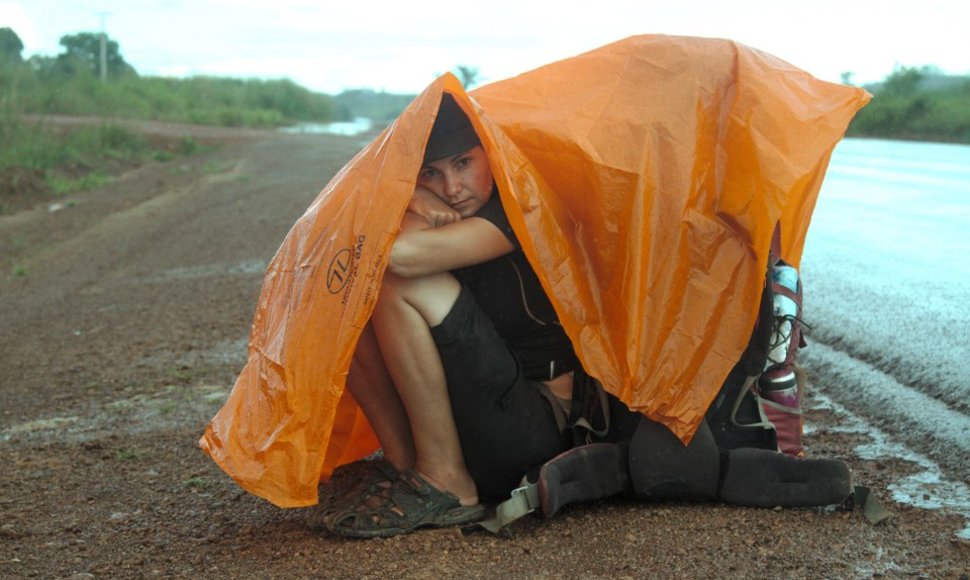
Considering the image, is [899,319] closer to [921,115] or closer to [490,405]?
[490,405]

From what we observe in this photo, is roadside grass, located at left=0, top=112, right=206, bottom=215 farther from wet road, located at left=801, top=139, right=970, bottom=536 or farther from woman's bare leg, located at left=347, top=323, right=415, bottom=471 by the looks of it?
woman's bare leg, located at left=347, top=323, right=415, bottom=471

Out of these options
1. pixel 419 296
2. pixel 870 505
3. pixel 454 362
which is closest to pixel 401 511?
pixel 454 362

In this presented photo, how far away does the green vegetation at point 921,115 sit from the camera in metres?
24.7

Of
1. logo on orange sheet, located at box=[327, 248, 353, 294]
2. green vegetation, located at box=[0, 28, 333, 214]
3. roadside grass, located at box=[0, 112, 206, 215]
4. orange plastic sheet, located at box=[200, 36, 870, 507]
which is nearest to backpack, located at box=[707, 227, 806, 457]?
orange plastic sheet, located at box=[200, 36, 870, 507]

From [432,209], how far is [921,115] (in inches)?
1069

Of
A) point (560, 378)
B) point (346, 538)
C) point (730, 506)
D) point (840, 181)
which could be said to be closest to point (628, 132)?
point (560, 378)

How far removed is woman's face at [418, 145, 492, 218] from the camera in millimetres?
3197

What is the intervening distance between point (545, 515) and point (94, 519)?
141 centimetres

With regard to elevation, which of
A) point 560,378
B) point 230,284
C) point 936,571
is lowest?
point 230,284

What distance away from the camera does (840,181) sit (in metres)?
13.2

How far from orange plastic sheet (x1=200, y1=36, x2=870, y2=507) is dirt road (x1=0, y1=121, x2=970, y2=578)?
0.27 m


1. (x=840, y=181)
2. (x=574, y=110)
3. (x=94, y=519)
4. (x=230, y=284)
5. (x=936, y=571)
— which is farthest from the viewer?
(x=840, y=181)

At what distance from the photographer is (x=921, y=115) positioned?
91.7ft

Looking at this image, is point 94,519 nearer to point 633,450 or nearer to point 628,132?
point 633,450
